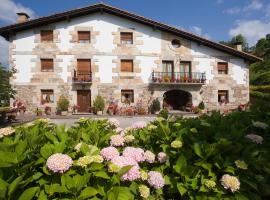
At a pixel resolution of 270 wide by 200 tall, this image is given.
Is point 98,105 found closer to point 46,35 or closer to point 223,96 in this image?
point 46,35

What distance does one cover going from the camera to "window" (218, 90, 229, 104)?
21828mm

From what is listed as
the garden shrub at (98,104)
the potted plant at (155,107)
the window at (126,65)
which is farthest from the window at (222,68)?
the garden shrub at (98,104)

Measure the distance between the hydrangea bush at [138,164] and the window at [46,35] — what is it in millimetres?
17956

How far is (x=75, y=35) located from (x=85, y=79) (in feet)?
10.7

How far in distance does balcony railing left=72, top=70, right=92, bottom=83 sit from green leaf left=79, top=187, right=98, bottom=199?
17857 mm

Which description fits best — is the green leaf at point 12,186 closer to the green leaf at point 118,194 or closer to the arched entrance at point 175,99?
the green leaf at point 118,194

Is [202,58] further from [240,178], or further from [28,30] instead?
[240,178]

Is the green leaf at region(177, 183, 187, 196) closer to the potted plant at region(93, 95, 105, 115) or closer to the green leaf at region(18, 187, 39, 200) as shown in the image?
the green leaf at region(18, 187, 39, 200)

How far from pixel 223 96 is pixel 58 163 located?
21.5m

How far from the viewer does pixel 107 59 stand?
65.7 ft

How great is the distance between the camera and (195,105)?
21109mm

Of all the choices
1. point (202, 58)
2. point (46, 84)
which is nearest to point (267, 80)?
point (202, 58)

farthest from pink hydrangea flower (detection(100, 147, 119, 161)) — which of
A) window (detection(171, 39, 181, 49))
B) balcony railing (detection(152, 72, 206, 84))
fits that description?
window (detection(171, 39, 181, 49))

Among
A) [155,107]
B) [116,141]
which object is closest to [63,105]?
[155,107]
